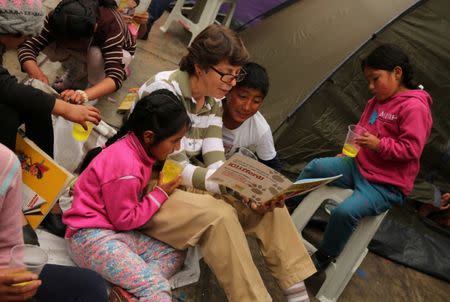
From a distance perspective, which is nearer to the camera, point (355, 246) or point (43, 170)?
point (43, 170)

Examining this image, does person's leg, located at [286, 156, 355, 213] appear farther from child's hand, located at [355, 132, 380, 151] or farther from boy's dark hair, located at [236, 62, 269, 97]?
boy's dark hair, located at [236, 62, 269, 97]

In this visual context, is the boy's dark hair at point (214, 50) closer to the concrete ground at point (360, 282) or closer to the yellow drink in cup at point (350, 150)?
the yellow drink in cup at point (350, 150)

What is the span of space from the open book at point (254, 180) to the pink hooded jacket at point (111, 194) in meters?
0.32

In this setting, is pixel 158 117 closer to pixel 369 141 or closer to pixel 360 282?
pixel 369 141

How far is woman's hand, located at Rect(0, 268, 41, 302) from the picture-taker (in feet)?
4.45

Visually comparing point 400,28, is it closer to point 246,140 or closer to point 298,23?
point 298,23

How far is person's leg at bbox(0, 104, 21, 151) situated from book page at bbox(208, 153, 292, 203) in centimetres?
76

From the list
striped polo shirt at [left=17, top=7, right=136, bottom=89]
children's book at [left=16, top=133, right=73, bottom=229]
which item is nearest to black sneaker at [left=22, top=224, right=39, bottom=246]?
children's book at [left=16, top=133, right=73, bottom=229]

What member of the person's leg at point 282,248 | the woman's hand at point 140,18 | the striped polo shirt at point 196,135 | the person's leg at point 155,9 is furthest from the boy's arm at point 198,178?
the person's leg at point 155,9

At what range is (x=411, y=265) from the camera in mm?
3545

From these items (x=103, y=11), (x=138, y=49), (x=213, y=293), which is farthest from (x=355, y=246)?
(x=138, y=49)

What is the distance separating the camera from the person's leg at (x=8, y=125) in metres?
2.03

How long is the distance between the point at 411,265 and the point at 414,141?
1.14m

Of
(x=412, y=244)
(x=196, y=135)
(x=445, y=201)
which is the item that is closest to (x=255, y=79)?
(x=196, y=135)
